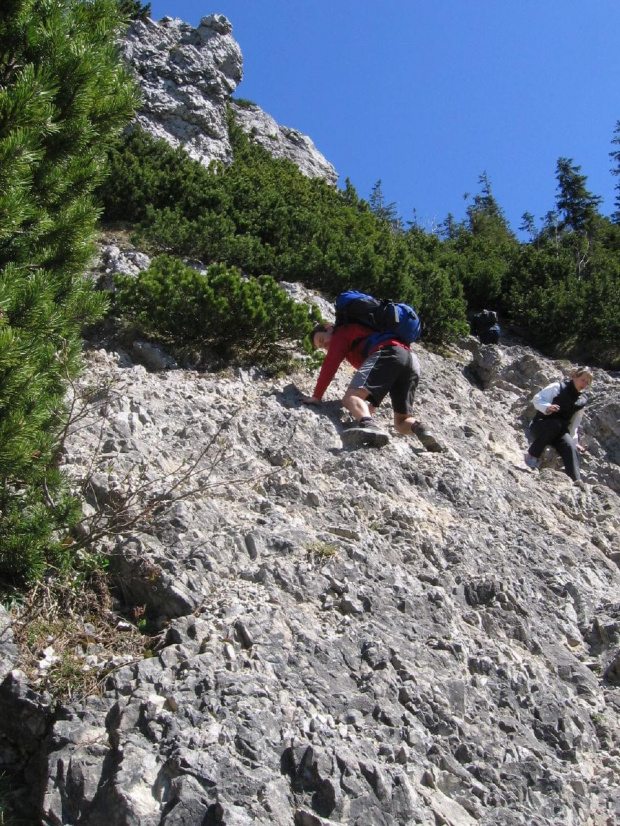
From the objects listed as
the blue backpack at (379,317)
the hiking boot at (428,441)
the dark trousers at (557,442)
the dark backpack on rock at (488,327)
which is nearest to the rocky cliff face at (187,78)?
the dark backpack on rock at (488,327)

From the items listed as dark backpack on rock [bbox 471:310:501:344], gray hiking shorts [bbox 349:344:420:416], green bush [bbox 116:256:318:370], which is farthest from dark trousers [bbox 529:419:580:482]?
dark backpack on rock [bbox 471:310:501:344]

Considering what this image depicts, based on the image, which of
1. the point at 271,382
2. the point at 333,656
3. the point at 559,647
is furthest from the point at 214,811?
the point at 271,382

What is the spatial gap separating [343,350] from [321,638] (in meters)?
3.43

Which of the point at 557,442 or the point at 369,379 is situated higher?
the point at 557,442

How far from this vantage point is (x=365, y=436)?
5883mm

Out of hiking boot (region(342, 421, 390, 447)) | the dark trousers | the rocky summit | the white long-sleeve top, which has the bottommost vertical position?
the rocky summit

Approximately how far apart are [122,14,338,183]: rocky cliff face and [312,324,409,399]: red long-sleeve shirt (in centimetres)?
920

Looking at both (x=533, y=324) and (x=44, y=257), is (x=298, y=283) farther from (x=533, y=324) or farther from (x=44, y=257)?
(x=44, y=257)

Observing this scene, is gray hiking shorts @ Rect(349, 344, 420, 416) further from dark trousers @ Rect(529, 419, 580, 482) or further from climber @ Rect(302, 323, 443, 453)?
dark trousers @ Rect(529, 419, 580, 482)

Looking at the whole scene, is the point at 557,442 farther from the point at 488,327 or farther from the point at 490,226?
the point at 490,226

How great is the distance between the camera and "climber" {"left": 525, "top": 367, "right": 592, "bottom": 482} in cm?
747

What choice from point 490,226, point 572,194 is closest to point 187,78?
point 490,226

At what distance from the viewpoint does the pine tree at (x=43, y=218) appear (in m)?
3.10

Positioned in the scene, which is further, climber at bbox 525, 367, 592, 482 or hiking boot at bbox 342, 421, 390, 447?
climber at bbox 525, 367, 592, 482
